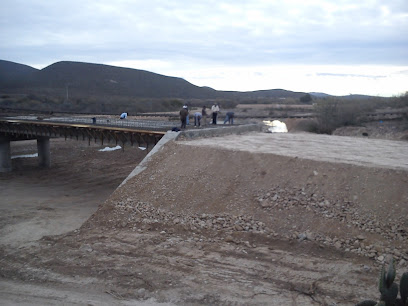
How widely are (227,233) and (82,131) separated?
15831 millimetres

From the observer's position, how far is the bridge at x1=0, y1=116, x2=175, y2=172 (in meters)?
22.3

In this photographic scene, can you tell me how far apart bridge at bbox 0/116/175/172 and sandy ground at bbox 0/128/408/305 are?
363cm

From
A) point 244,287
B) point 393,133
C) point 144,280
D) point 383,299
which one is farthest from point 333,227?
point 393,133

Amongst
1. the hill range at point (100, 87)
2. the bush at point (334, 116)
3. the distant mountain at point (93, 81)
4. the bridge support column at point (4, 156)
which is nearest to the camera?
the bridge support column at point (4, 156)

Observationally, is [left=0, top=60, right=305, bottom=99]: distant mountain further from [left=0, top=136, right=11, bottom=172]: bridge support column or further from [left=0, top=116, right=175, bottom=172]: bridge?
[left=0, top=116, right=175, bottom=172]: bridge

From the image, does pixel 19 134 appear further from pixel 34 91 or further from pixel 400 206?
pixel 34 91

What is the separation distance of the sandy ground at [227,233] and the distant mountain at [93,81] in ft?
254

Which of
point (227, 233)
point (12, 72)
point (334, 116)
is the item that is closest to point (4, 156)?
point (227, 233)

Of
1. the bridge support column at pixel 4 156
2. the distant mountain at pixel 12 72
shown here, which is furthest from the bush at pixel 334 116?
the distant mountain at pixel 12 72

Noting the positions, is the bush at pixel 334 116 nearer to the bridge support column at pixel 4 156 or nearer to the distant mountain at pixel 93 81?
the bridge support column at pixel 4 156

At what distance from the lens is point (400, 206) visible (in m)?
12.3

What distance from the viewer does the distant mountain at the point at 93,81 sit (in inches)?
3701

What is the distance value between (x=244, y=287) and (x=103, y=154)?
3014 cm

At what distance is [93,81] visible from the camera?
336 feet
